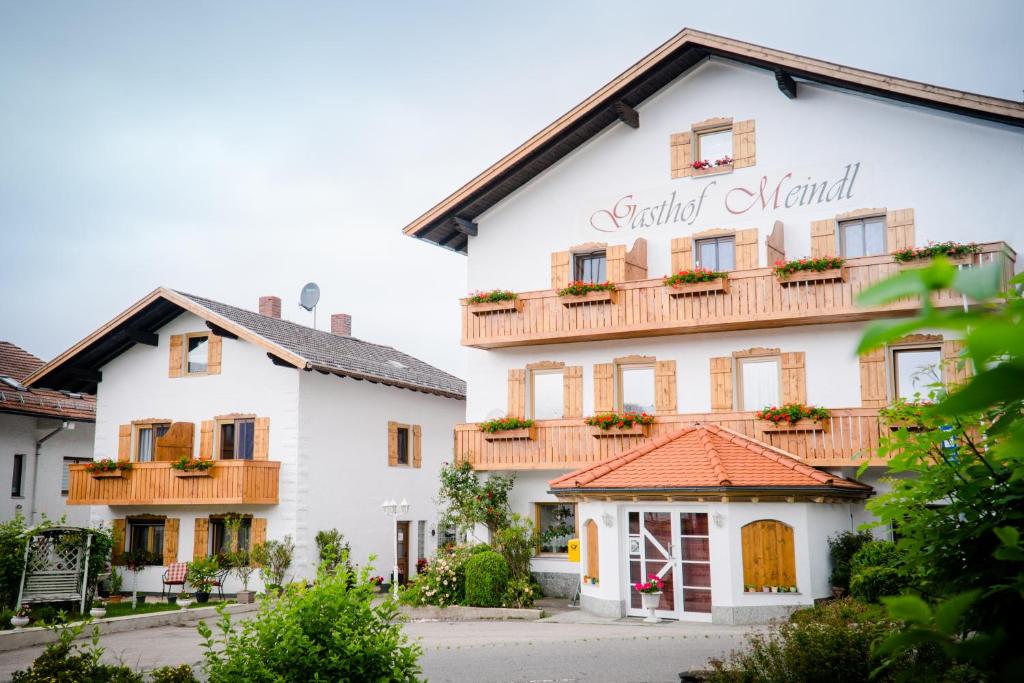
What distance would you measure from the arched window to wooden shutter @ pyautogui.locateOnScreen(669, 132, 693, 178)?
8503 mm

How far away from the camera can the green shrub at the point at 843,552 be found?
1888cm

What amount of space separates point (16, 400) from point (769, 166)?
22.6 metres

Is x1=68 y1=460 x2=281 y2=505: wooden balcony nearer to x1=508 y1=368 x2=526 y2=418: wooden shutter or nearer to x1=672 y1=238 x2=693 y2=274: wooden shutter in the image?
x1=508 y1=368 x2=526 y2=418: wooden shutter

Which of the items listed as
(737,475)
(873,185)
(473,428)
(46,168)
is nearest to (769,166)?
(873,185)

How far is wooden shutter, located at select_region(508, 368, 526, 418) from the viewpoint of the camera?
24.4 metres

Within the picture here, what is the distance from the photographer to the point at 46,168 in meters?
41.8

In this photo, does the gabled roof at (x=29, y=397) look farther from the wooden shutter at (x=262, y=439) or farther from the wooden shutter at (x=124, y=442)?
the wooden shutter at (x=262, y=439)

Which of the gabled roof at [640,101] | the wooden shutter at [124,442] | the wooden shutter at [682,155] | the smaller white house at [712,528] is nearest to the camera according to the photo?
the smaller white house at [712,528]

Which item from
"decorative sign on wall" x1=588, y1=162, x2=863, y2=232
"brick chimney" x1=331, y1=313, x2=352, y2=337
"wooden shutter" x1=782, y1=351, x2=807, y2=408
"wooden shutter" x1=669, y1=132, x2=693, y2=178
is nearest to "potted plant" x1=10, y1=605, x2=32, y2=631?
"decorative sign on wall" x1=588, y1=162, x2=863, y2=232

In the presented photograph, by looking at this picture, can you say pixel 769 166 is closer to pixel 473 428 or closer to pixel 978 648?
pixel 473 428

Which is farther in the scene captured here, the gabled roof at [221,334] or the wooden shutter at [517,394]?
the gabled roof at [221,334]

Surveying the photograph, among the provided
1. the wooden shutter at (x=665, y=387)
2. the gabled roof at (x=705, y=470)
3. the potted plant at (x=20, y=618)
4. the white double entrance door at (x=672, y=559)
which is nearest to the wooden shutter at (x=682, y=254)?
the wooden shutter at (x=665, y=387)

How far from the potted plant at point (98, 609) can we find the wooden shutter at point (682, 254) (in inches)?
551

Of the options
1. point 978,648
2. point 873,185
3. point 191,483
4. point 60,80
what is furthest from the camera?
point 60,80
